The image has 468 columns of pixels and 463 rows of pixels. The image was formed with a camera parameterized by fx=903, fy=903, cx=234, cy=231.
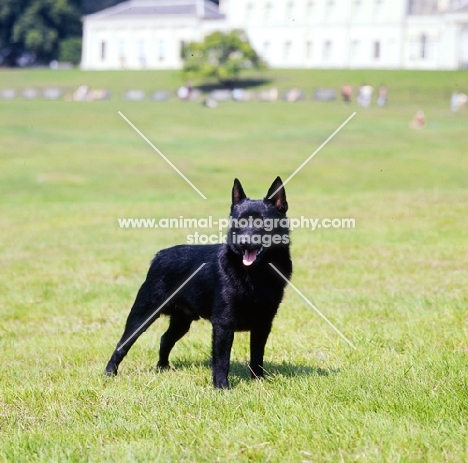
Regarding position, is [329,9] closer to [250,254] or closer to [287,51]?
[287,51]

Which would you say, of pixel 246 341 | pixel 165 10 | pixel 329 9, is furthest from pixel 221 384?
pixel 165 10

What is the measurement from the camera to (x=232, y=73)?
275ft

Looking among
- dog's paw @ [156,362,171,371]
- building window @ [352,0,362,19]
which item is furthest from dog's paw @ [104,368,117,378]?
building window @ [352,0,362,19]

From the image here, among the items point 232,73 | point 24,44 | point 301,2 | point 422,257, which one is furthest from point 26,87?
point 422,257

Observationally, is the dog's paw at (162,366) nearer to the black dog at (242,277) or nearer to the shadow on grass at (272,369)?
the shadow on grass at (272,369)

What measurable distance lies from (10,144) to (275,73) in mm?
50929

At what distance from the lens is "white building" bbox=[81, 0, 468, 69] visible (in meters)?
116

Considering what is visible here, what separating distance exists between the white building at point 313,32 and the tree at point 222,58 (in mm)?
29865

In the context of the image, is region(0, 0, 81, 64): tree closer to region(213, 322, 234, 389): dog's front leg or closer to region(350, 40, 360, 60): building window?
region(350, 40, 360, 60): building window

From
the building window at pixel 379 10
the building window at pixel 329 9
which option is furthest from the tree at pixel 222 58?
the building window at pixel 379 10

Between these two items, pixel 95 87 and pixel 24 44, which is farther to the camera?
pixel 24 44

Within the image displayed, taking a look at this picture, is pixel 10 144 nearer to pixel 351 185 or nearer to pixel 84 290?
pixel 351 185

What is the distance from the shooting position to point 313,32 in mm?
119812

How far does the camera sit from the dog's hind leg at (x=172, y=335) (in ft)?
25.2
